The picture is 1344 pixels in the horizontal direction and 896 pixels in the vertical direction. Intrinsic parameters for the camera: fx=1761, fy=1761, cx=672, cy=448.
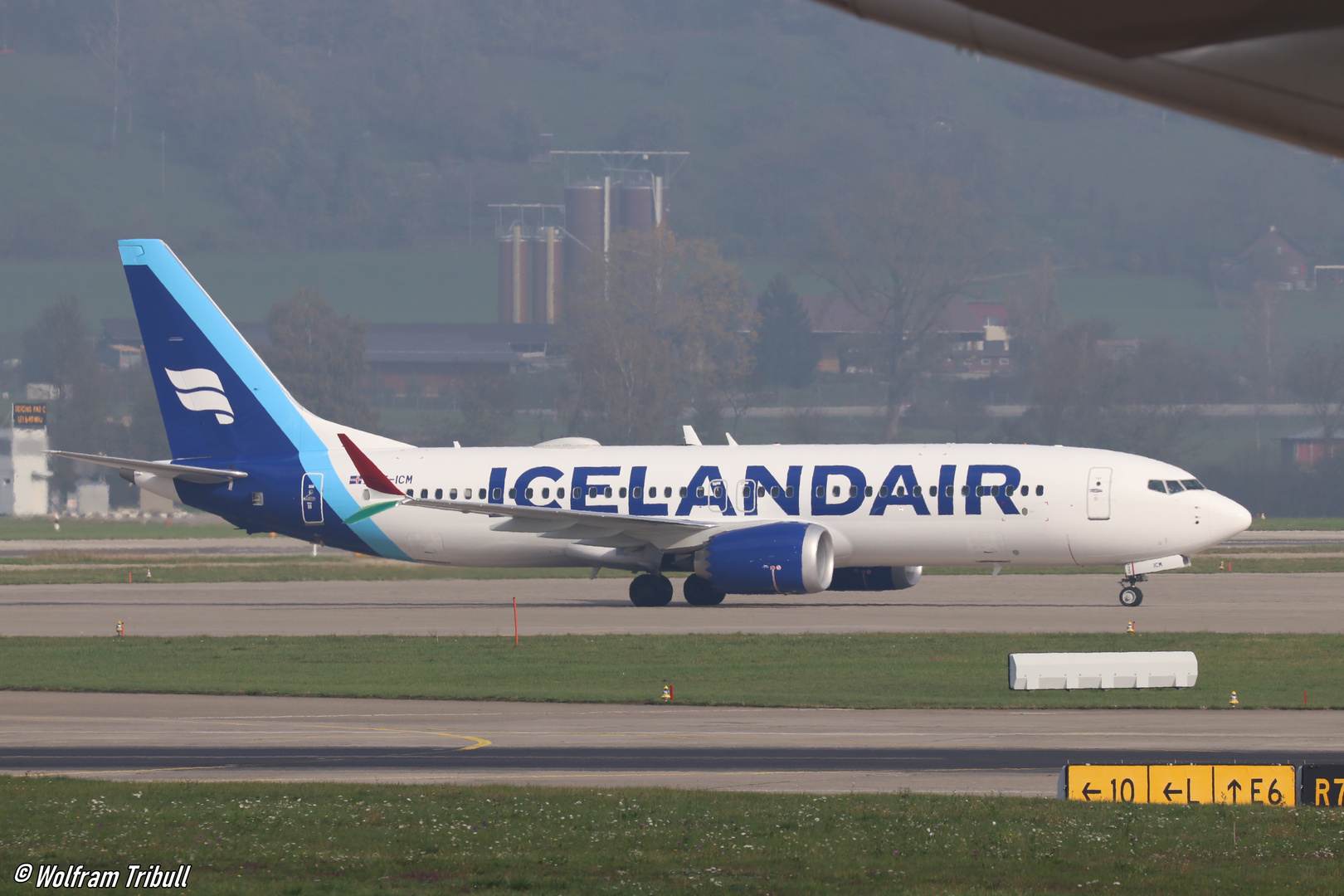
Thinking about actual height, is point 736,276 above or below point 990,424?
above

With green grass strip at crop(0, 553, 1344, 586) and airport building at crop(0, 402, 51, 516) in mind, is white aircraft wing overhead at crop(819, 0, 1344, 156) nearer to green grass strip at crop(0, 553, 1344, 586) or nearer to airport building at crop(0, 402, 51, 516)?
green grass strip at crop(0, 553, 1344, 586)

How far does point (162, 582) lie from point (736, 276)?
136 meters

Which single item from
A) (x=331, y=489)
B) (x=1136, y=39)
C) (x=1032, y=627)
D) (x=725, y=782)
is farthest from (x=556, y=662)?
(x=1136, y=39)

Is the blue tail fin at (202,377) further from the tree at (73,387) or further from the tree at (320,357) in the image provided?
the tree at (320,357)

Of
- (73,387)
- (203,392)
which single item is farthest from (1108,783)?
(73,387)

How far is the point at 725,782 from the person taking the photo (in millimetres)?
19672

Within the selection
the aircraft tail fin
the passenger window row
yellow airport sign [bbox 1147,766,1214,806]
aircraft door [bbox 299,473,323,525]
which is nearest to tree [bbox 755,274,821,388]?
the aircraft tail fin

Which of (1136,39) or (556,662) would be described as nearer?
(1136,39)

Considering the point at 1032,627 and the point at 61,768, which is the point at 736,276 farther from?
the point at 61,768

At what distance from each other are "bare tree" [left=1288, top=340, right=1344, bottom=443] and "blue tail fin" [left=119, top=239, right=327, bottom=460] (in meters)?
110

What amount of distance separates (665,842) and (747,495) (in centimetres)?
3068

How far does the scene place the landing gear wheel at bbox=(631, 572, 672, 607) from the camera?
4722cm

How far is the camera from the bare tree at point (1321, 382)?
144875 mm

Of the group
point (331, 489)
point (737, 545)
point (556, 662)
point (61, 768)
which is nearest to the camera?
point (61, 768)
